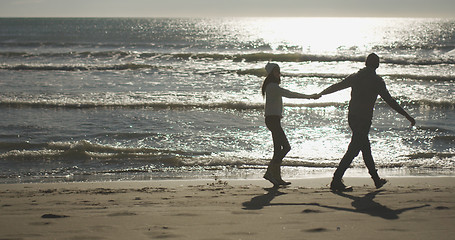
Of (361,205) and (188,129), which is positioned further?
(188,129)

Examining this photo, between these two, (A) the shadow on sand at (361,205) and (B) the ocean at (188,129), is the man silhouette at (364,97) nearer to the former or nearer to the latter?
(A) the shadow on sand at (361,205)

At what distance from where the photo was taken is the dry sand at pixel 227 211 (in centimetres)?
462

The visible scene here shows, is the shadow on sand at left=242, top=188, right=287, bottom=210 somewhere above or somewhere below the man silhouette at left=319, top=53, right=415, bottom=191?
below

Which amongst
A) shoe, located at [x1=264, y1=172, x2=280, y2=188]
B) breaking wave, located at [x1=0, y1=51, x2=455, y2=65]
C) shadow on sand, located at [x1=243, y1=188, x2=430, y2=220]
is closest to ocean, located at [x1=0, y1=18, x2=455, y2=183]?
shoe, located at [x1=264, y1=172, x2=280, y2=188]

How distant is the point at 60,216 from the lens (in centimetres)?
518

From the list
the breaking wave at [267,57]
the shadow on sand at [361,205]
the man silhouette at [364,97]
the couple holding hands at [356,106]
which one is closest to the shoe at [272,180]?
the couple holding hands at [356,106]

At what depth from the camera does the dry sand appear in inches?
182

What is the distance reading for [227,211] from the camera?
540cm

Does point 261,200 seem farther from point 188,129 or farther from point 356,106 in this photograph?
point 188,129

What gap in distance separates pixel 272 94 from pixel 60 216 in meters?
3.07

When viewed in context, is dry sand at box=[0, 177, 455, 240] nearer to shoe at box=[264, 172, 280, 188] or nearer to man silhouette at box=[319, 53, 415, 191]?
shoe at box=[264, 172, 280, 188]

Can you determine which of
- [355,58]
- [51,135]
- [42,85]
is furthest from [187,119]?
[355,58]

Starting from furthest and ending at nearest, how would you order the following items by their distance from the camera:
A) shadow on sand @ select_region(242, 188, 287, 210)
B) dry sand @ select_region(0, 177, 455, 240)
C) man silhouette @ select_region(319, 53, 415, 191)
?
1. man silhouette @ select_region(319, 53, 415, 191)
2. shadow on sand @ select_region(242, 188, 287, 210)
3. dry sand @ select_region(0, 177, 455, 240)

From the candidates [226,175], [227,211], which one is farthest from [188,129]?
[227,211]
